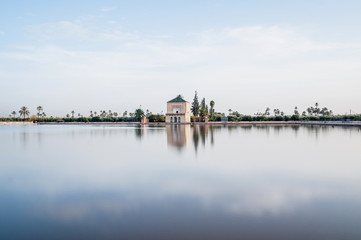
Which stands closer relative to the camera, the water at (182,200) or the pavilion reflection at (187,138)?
the water at (182,200)

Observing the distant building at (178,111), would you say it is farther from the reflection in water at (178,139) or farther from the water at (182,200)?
the water at (182,200)

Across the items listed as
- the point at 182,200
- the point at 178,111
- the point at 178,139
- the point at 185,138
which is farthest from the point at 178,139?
the point at 178,111

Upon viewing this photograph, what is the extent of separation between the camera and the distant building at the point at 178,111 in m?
61.2

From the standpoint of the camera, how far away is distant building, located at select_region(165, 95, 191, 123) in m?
61.2

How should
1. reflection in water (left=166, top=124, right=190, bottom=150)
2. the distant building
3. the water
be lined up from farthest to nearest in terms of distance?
the distant building < reflection in water (left=166, top=124, right=190, bottom=150) < the water

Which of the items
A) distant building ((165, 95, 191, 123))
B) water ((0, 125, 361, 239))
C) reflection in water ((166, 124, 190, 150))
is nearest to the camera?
water ((0, 125, 361, 239))

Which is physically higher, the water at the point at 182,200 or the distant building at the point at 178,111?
the distant building at the point at 178,111

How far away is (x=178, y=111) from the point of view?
202 ft

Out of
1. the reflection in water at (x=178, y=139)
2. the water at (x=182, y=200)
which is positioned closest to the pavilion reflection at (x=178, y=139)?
the reflection in water at (x=178, y=139)

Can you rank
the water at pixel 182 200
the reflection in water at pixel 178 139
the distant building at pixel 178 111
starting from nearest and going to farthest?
1. the water at pixel 182 200
2. the reflection in water at pixel 178 139
3. the distant building at pixel 178 111

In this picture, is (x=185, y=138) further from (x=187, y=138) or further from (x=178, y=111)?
(x=178, y=111)

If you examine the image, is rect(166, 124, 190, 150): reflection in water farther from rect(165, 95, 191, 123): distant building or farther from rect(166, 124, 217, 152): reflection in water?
rect(165, 95, 191, 123): distant building

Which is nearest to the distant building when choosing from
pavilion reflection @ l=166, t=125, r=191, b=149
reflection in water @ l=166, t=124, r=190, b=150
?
reflection in water @ l=166, t=124, r=190, b=150

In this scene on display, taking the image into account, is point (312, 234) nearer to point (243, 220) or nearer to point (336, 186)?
point (243, 220)
